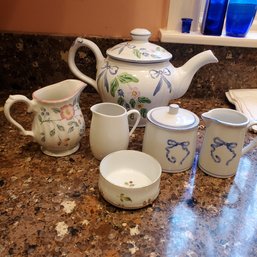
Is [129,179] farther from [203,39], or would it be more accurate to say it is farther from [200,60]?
[203,39]

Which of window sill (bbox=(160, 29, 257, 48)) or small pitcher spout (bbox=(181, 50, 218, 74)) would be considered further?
window sill (bbox=(160, 29, 257, 48))

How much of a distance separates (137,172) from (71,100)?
0.65 feet

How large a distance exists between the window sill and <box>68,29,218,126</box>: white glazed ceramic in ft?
0.48

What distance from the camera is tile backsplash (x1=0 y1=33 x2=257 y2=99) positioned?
0.90 metres

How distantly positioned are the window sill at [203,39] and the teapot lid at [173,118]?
1.12 ft

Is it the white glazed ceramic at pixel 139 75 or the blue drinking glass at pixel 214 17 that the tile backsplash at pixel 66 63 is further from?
the white glazed ceramic at pixel 139 75

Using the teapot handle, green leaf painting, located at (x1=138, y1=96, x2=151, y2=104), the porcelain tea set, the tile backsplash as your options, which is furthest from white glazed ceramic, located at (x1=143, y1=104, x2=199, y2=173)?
the tile backsplash

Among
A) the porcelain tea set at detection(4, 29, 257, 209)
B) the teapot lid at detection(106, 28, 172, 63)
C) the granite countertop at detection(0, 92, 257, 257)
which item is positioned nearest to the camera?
the granite countertop at detection(0, 92, 257, 257)

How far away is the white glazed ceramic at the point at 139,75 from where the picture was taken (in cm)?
71

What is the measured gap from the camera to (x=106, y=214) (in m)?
0.51

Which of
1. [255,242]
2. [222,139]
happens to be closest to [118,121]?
[222,139]

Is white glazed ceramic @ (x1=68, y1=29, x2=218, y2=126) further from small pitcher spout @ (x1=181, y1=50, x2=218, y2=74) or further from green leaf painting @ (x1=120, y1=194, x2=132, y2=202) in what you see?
green leaf painting @ (x1=120, y1=194, x2=132, y2=202)

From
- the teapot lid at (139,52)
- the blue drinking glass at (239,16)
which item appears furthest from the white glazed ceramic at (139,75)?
the blue drinking glass at (239,16)

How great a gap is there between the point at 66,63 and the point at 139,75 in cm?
31
